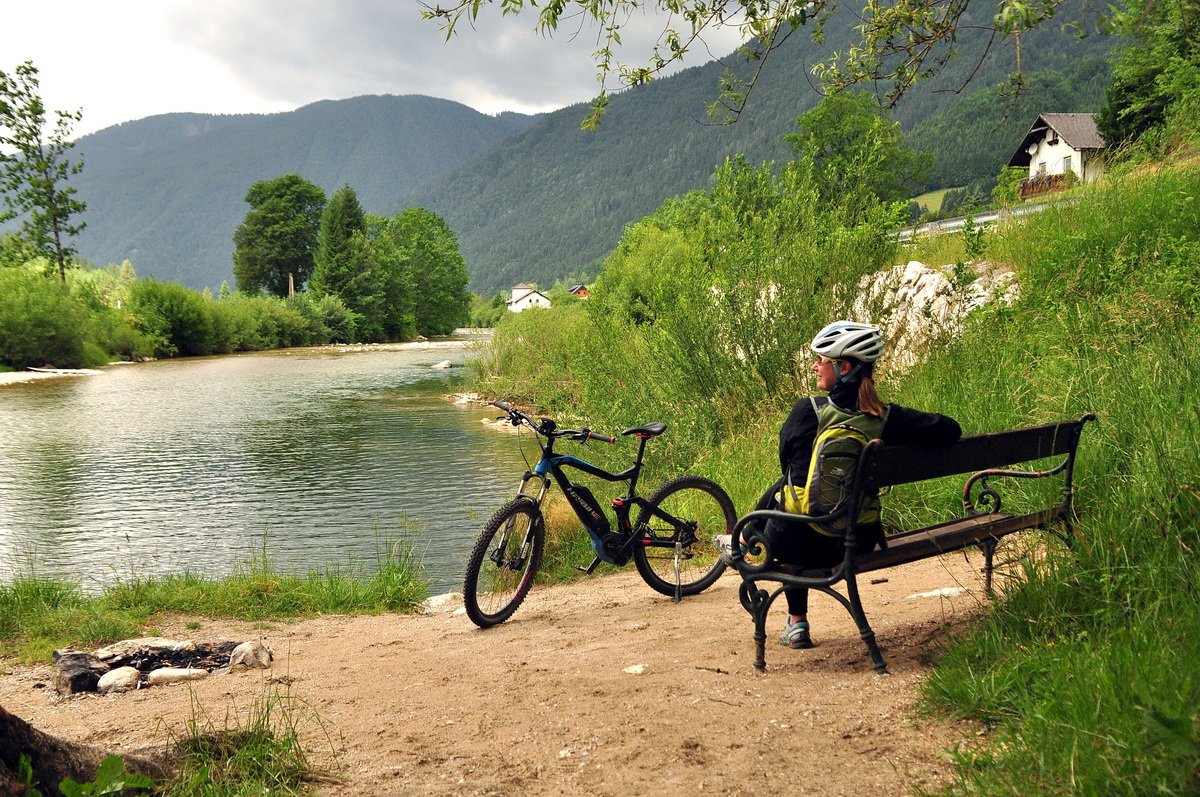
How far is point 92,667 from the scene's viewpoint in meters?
5.61

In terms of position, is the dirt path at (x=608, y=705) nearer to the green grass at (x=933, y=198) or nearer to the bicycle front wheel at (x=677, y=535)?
the bicycle front wheel at (x=677, y=535)

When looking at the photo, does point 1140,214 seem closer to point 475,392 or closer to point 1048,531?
point 1048,531

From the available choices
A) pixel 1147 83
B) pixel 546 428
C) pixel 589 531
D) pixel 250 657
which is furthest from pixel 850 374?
pixel 1147 83

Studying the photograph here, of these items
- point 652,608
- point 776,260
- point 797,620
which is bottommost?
point 652,608

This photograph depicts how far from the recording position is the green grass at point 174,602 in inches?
269

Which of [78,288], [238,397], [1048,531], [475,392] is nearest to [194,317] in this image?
[78,288]

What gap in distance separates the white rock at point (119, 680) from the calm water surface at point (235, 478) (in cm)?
395

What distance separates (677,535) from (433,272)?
3368 inches

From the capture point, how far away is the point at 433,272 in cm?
8944

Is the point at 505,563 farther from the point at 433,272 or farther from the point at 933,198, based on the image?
the point at 933,198

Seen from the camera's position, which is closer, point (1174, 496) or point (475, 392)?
point (1174, 496)

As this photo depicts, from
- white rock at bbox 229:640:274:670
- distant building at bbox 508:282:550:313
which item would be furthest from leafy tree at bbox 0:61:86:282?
distant building at bbox 508:282:550:313

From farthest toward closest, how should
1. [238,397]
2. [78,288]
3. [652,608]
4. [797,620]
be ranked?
[78,288]
[238,397]
[652,608]
[797,620]

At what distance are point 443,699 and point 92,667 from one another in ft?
9.07
